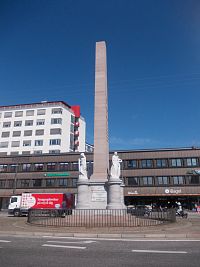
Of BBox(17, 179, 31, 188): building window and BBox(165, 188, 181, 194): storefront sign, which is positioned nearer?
BBox(165, 188, 181, 194): storefront sign

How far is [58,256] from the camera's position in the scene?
27.5 ft

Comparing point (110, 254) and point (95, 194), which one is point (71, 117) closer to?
point (95, 194)

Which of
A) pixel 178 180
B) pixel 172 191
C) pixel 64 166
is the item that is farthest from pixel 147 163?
pixel 64 166

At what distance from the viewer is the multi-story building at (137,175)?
53344 mm

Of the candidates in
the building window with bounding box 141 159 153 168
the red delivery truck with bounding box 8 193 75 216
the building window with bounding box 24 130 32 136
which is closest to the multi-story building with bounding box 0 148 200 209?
the building window with bounding box 141 159 153 168

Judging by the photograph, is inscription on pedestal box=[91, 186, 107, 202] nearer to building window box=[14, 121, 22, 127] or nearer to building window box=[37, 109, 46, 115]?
building window box=[37, 109, 46, 115]

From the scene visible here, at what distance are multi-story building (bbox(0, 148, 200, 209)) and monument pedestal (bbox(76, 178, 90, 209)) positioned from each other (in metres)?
31.0

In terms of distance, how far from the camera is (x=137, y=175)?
55.8 m

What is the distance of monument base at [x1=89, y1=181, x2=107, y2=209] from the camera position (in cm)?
2347

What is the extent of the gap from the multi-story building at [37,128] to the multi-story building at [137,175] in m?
9.77

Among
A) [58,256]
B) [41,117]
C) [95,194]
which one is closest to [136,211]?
[95,194]

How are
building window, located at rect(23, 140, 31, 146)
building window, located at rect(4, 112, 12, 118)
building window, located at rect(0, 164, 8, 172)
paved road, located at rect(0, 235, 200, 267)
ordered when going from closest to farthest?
paved road, located at rect(0, 235, 200, 267) → building window, located at rect(0, 164, 8, 172) → building window, located at rect(23, 140, 31, 146) → building window, located at rect(4, 112, 12, 118)

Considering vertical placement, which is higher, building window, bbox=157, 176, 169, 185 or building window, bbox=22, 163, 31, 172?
building window, bbox=22, 163, 31, 172

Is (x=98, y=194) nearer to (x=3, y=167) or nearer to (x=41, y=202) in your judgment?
(x=41, y=202)
